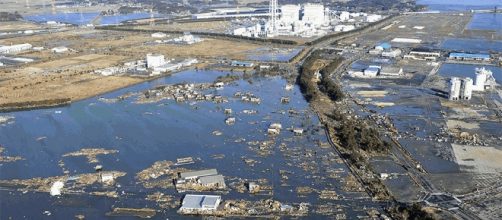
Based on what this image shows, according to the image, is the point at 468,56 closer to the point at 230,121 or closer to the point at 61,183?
the point at 230,121

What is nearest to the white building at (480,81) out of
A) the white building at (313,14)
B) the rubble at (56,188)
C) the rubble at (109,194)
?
the rubble at (109,194)

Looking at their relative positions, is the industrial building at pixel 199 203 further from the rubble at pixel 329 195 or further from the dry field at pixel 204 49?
the dry field at pixel 204 49

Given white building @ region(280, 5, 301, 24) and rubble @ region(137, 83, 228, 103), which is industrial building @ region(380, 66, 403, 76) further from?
white building @ region(280, 5, 301, 24)

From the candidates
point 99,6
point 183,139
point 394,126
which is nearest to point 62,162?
point 183,139

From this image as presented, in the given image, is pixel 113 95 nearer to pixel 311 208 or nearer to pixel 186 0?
pixel 311 208

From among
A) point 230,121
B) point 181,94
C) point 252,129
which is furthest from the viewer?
point 181,94

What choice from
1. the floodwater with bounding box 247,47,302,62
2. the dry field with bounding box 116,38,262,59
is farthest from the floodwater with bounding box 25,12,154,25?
the floodwater with bounding box 247,47,302,62

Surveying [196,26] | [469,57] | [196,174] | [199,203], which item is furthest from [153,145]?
[196,26]
